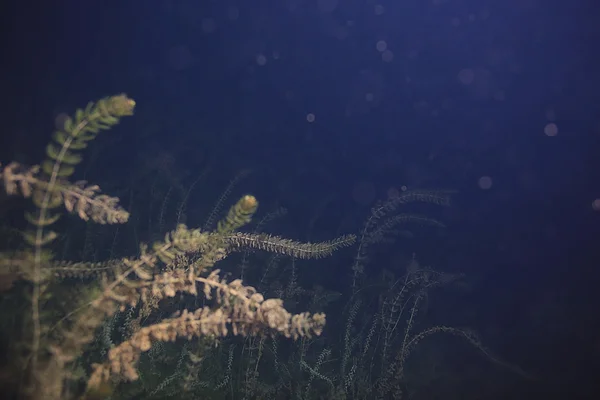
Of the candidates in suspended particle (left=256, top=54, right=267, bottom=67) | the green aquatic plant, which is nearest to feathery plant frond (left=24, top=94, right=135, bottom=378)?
the green aquatic plant

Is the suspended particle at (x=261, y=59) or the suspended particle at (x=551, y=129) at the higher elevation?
the suspended particle at (x=261, y=59)

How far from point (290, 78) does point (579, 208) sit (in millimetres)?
32886

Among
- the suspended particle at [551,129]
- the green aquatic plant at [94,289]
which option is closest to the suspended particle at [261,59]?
the suspended particle at [551,129]

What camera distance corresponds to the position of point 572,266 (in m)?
26.0

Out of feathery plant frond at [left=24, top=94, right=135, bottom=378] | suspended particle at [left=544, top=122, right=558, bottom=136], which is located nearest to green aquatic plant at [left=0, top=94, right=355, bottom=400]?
feathery plant frond at [left=24, top=94, right=135, bottom=378]

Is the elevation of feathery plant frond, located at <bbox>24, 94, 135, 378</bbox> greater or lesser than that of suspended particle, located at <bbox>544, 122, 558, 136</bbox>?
lesser

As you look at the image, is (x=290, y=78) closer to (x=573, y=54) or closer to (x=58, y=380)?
(x=573, y=54)

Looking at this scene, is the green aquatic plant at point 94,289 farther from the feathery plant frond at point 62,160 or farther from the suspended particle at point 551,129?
the suspended particle at point 551,129

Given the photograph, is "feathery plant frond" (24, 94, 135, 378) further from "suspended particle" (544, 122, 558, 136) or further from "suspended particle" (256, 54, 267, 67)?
"suspended particle" (544, 122, 558, 136)

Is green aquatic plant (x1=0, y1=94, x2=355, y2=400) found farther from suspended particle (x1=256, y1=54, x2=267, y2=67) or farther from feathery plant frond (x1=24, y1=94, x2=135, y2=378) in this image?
suspended particle (x1=256, y1=54, x2=267, y2=67)

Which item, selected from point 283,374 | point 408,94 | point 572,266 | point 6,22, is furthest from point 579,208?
point 6,22

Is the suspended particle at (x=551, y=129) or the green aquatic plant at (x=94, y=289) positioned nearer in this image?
the green aquatic plant at (x=94, y=289)

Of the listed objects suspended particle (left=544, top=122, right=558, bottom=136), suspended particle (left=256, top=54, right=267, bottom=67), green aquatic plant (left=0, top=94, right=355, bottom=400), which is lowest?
green aquatic plant (left=0, top=94, right=355, bottom=400)

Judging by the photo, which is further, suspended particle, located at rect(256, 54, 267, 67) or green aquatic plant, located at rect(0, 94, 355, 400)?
suspended particle, located at rect(256, 54, 267, 67)
